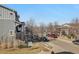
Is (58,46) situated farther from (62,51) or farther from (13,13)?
(13,13)

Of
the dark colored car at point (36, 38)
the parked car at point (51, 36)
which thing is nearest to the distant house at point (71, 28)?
the parked car at point (51, 36)

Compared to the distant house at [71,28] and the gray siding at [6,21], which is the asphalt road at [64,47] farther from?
the gray siding at [6,21]

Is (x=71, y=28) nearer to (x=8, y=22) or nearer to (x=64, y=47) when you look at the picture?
(x=64, y=47)

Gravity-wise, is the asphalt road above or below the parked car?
below

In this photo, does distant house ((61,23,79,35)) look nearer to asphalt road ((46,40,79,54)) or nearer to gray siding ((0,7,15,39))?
asphalt road ((46,40,79,54))

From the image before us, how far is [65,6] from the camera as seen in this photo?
4.73 meters

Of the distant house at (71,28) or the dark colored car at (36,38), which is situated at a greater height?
the distant house at (71,28)

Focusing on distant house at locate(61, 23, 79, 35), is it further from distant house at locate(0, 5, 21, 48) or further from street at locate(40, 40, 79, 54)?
distant house at locate(0, 5, 21, 48)

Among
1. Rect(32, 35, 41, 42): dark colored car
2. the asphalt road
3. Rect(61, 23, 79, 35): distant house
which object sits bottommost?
the asphalt road

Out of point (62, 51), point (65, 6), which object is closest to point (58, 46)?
point (62, 51)

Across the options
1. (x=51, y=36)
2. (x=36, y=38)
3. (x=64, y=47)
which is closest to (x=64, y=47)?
(x=64, y=47)

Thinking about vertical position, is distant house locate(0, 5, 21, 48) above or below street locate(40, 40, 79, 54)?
above

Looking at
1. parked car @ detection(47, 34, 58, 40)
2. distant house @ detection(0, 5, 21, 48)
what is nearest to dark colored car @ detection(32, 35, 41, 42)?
parked car @ detection(47, 34, 58, 40)
